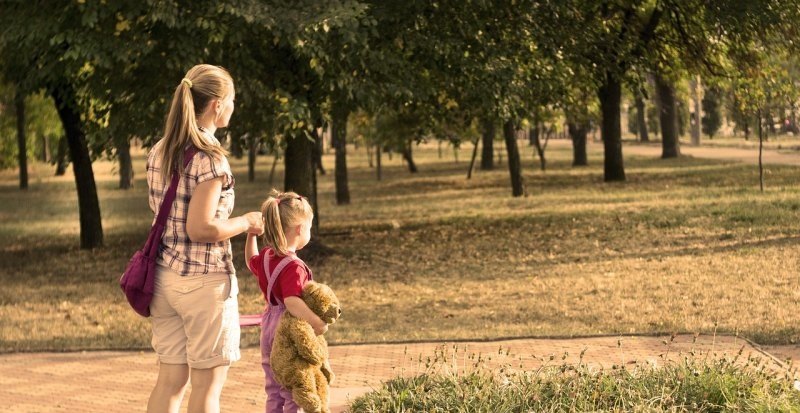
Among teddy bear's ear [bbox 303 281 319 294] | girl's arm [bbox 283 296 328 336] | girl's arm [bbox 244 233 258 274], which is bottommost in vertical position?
girl's arm [bbox 283 296 328 336]

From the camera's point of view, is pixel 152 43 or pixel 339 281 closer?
pixel 152 43

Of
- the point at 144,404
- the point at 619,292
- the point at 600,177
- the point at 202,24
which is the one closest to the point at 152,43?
the point at 202,24

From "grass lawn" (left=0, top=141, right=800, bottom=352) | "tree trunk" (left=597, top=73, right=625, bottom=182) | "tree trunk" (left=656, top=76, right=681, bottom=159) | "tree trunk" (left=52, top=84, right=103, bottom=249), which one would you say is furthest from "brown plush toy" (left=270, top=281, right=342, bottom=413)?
"tree trunk" (left=656, top=76, right=681, bottom=159)

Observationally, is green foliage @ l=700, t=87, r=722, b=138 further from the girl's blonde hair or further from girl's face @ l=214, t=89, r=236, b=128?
girl's face @ l=214, t=89, r=236, b=128

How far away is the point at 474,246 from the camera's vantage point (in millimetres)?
17844

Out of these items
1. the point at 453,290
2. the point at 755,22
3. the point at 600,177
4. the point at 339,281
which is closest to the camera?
the point at 453,290

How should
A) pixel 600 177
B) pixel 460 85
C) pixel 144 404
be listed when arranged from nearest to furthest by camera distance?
pixel 144 404 < pixel 460 85 < pixel 600 177

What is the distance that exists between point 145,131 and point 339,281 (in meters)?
3.07

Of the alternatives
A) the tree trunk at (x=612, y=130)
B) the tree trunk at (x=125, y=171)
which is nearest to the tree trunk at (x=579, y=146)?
the tree trunk at (x=612, y=130)

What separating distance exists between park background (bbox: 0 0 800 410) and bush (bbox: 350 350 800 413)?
10.8 feet

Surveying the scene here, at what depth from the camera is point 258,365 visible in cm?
858

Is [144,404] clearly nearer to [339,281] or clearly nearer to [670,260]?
[339,281]

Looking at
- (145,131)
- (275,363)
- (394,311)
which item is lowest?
(394,311)

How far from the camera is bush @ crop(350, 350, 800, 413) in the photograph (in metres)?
5.64
